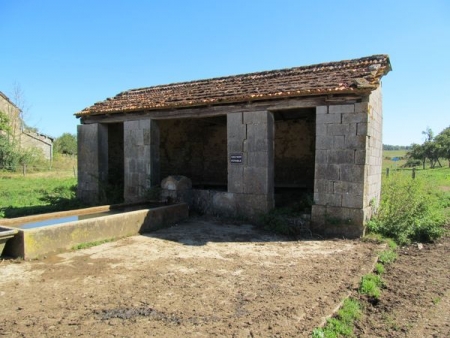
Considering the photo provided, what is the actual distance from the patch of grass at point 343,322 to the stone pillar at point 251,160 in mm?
4233

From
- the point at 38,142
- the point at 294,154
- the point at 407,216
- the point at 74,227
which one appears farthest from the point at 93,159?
the point at 38,142

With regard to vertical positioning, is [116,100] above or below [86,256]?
above

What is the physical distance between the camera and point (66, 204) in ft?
35.8

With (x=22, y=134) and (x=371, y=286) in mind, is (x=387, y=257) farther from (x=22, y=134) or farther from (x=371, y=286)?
(x=22, y=134)

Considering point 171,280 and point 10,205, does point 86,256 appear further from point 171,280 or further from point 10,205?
point 10,205

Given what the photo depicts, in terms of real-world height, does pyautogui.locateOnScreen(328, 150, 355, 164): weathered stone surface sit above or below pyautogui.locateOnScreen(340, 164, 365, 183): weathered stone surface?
above

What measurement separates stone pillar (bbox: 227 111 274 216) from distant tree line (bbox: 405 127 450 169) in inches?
1351

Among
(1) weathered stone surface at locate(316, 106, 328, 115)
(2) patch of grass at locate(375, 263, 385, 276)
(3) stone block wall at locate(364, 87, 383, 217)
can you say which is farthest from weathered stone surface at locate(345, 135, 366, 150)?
(2) patch of grass at locate(375, 263, 385, 276)

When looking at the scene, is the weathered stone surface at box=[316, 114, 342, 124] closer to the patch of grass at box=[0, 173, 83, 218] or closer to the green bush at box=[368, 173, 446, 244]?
the green bush at box=[368, 173, 446, 244]

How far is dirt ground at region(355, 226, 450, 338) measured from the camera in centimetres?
344

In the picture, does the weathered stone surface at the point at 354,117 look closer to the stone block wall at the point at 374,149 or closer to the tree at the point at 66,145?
the stone block wall at the point at 374,149

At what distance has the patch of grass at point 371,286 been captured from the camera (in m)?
4.20

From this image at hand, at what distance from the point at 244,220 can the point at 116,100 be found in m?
6.86

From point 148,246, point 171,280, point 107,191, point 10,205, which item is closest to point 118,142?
point 107,191
